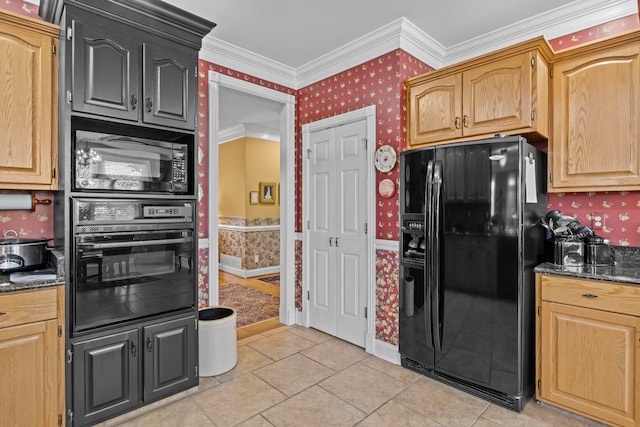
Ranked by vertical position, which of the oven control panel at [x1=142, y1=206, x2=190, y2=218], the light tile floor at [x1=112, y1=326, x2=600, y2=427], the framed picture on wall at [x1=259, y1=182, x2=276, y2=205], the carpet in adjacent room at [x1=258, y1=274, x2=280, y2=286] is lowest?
the light tile floor at [x1=112, y1=326, x2=600, y2=427]

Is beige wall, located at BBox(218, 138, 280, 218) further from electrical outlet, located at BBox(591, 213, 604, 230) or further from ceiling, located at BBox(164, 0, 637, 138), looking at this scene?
electrical outlet, located at BBox(591, 213, 604, 230)

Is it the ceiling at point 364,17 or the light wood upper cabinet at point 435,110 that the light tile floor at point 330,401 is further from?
the ceiling at point 364,17

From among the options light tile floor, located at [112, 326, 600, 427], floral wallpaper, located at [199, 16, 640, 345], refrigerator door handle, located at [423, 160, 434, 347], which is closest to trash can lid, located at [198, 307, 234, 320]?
light tile floor, located at [112, 326, 600, 427]

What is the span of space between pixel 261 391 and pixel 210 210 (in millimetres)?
1549

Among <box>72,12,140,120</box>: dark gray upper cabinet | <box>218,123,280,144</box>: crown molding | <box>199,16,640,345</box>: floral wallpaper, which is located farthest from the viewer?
<box>218,123,280,144</box>: crown molding

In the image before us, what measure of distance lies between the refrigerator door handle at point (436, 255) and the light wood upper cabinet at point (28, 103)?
2.46m

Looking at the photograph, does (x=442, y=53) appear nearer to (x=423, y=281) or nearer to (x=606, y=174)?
(x=606, y=174)

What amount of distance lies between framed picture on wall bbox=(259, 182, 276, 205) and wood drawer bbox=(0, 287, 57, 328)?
192 inches

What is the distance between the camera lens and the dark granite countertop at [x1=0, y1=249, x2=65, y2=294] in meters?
1.75

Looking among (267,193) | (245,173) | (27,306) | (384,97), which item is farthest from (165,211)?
(267,193)

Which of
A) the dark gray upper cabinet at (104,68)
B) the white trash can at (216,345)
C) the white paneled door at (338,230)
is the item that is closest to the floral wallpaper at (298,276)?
the white paneled door at (338,230)

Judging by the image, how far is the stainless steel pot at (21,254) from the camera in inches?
75.6

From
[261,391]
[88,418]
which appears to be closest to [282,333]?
[261,391]

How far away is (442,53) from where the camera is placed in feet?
10.6
